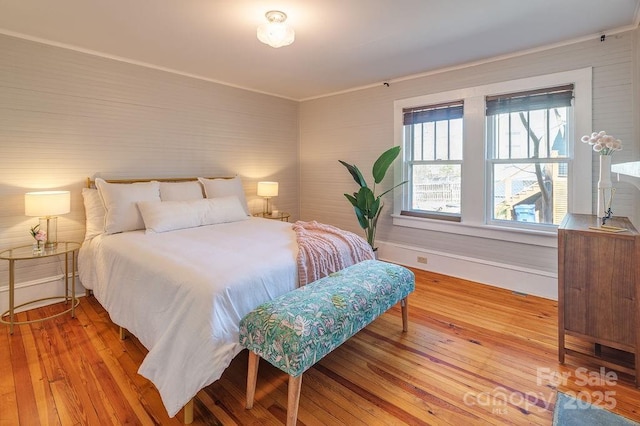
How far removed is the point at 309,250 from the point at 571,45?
300 cm

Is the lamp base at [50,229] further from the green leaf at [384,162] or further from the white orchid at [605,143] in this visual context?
the white orchid at [605,143]

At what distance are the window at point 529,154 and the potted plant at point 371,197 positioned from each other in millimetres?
1050

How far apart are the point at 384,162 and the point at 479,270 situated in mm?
1645

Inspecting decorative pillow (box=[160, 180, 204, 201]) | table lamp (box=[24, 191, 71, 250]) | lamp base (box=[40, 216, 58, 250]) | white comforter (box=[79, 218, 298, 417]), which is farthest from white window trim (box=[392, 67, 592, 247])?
lamp base (box=[40, 216, 58, 250])

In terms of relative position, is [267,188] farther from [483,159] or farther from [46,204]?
[483,159]

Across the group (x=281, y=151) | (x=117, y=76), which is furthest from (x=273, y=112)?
(x=117, y=76)

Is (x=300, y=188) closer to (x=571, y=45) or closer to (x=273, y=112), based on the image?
(x=273, y=112)

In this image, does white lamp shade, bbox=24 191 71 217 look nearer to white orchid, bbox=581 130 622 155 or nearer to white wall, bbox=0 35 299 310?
white wall, bbox=0 35 299 310

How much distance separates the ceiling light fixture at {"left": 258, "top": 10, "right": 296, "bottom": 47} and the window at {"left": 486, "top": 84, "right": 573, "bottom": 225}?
227 centimetres

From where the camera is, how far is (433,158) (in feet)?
13.0

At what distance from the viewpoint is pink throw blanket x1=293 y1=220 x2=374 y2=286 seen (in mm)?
2270

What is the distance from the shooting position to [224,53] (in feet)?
10.6

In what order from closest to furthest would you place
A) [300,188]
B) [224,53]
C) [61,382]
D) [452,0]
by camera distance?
[61,382] → [452,0] → [224,53] → [300,188]

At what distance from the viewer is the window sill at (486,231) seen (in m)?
3.16
